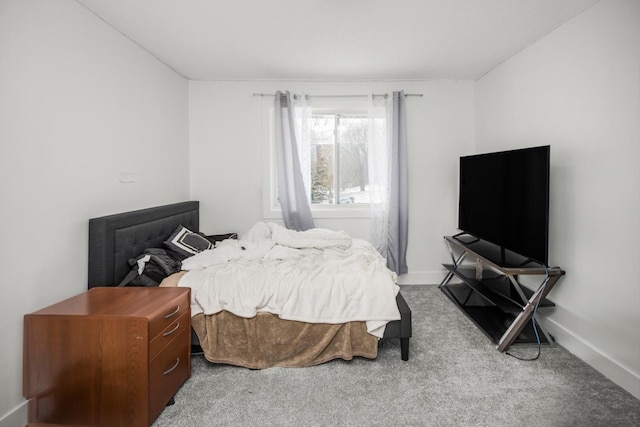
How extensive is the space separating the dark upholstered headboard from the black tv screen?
9.81 ft

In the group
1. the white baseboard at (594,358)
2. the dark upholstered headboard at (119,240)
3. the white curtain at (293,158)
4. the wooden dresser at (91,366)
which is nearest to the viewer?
the wooden dresser at (91,366)

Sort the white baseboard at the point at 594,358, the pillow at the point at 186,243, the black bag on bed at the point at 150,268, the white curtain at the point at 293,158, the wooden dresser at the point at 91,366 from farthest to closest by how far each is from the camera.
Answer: the white curtain at the point at 293,158 < the pillow at the point at 186,243 < the black bag on bed at the point at 150,268 < the white baseboard at the point at 594,358 < the wooden dresser at the point at 91,366

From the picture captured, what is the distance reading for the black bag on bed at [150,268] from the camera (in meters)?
2.20

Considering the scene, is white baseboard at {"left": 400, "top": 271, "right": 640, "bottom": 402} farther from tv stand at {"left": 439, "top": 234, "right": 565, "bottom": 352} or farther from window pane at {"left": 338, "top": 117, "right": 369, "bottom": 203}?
A: window pane at {"left": 338, "top": 117, "right": 369, "bottom": 203}

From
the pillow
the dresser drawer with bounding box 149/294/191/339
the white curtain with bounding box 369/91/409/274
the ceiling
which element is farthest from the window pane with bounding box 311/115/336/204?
the dresser drawer with bounding box 149/294/191/339

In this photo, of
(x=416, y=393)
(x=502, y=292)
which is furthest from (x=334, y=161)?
(x=416, y=393)

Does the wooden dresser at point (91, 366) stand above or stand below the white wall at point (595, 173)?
below

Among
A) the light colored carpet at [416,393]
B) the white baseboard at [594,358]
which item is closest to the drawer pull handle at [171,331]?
the light colored carpet at [416,393]

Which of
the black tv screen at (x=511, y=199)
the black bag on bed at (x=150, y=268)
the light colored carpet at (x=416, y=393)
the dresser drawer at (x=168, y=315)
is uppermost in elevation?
the black tv screen at (x=511, y=199)

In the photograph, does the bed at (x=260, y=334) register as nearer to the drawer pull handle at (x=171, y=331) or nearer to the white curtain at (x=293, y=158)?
the drawer pull handle at (x=171, y=331)

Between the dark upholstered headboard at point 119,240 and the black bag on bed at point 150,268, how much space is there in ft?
0.22

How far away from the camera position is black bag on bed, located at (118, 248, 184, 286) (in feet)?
7.20

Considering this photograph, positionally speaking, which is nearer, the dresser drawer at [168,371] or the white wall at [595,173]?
the dresser drawer at [168,371]

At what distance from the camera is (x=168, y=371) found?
1713mm
